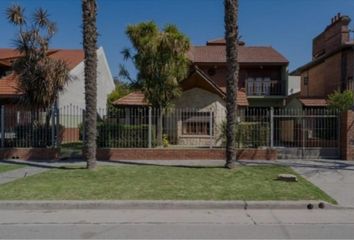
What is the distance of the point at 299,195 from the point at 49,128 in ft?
39.6

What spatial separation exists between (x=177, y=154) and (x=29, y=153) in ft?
20.1

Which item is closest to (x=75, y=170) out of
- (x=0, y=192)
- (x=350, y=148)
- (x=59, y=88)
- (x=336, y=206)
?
(x=0, y=192)

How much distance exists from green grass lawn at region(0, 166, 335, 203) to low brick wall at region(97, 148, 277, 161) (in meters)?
3.29

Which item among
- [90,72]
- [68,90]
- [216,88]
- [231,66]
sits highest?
[68,90]

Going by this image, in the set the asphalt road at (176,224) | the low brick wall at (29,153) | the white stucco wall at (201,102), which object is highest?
the white stucco wall at (201,102)

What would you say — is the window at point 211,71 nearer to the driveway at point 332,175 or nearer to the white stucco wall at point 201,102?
the white stucco wall at point 201,102

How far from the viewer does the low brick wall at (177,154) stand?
17.5m

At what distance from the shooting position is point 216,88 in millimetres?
24078

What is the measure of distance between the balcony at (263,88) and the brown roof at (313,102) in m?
7.22

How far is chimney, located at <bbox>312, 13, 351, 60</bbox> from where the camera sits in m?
30.9

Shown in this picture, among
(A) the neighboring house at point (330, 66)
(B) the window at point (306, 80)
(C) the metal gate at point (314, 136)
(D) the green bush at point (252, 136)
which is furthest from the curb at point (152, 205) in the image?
(B) the window at point (306, 80)

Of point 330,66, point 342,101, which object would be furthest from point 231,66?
point 330,66

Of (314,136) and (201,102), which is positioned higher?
(201,102)

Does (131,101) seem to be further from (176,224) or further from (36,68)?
(176,224)
